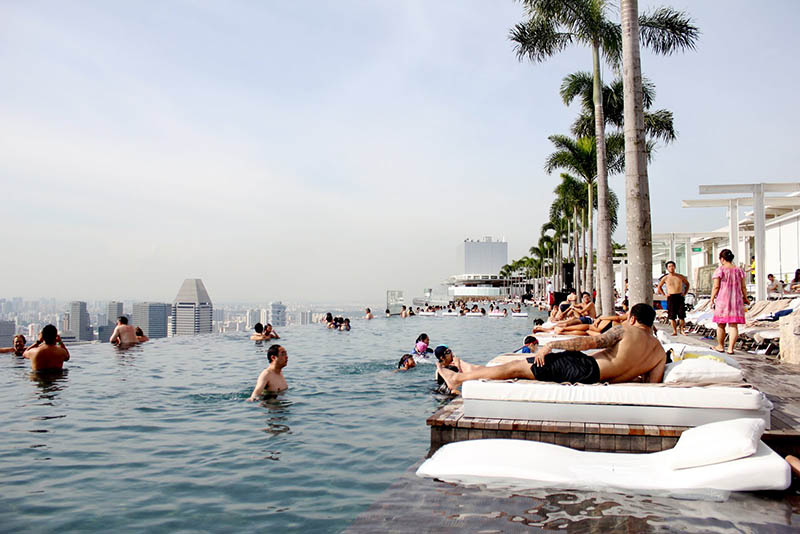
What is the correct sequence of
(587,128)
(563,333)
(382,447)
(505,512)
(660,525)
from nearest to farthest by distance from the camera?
(660,525) → (505,512) → (382,447) → (563,333) → (587,128)

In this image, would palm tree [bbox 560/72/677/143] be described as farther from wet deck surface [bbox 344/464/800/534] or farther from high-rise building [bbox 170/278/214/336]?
high-rise building [bbox 170/278/214/336]

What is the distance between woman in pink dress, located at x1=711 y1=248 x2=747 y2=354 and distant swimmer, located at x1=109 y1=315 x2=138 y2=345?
1712 centimetres

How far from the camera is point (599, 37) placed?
18734 millimetres

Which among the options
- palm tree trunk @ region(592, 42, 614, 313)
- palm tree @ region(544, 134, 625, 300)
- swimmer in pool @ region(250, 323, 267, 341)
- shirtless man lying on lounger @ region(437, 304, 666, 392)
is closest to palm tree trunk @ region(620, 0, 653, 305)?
shirtless man lying on lounger @ region(437, 304, 666, 392)

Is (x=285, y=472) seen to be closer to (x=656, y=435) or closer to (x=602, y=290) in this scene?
(x=656, y=435)

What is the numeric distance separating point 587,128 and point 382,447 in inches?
911

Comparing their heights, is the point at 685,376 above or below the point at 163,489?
above

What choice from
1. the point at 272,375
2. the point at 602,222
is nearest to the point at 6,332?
the point at 272,375

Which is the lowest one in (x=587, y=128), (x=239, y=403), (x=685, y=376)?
(x=239, y=403)

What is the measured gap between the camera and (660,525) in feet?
12.0

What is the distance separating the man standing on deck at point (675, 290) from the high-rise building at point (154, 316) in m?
63.6

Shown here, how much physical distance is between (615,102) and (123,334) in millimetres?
19956

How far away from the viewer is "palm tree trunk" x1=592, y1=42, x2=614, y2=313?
1627cm

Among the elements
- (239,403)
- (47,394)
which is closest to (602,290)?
(239,403)
